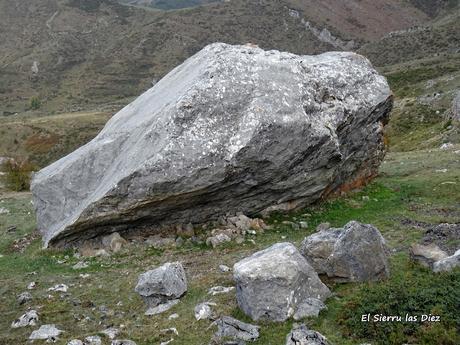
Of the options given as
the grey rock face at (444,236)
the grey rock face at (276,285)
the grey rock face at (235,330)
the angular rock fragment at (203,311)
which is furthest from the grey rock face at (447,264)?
the angular rock fragment at (203,311)

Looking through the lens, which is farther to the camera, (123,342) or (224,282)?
(224,282)

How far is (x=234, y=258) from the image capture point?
17.0 m

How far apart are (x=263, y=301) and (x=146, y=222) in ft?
29.7

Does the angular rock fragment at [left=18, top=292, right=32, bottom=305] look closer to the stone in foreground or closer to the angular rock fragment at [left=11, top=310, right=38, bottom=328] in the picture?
the angular rock fragment at [left=11, top=310, right=38, bottom=328]

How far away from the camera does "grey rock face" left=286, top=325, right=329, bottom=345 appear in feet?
33.1

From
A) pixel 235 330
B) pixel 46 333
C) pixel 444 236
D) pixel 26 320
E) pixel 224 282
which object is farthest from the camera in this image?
pixel 444 236

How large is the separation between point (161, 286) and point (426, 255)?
7432 mm

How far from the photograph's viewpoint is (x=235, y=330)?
11445mm

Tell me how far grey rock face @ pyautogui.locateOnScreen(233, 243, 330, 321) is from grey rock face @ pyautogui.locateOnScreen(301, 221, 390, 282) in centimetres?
88

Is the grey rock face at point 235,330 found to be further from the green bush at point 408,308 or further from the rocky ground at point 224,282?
the green bush at point 408,308

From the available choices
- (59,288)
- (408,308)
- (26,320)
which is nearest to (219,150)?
(59,288)

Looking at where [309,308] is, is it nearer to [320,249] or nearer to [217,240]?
[320,249]

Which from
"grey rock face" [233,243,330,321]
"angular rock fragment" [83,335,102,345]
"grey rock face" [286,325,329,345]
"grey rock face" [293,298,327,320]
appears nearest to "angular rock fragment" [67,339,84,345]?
"angular rock fragment" [83,335,102,345]

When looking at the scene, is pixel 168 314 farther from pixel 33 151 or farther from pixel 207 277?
pixel 33 151
